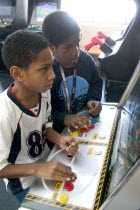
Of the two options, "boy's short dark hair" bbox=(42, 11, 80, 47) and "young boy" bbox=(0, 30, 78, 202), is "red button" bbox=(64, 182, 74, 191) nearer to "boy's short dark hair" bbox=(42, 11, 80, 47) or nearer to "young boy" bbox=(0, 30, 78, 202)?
"young boy" bbox=(0, 30, 78, 202)

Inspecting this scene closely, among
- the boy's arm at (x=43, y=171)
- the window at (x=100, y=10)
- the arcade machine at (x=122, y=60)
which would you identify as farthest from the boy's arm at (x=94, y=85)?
the window at (x=100, y=10)

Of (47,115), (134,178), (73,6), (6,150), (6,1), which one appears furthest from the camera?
(73,6)

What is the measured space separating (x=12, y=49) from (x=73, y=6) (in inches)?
140

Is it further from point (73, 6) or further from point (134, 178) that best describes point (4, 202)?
point (73, 6)

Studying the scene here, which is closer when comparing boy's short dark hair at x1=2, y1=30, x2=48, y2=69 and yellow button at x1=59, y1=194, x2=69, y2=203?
yellow button at x1=59, y1=194, x2=69, y2=203

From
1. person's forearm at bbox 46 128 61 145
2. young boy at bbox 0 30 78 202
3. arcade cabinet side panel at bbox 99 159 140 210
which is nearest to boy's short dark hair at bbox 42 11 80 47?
young boy at bbox 0 30 78 202

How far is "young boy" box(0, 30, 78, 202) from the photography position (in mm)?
771

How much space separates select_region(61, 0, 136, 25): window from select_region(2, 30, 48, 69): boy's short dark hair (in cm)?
340

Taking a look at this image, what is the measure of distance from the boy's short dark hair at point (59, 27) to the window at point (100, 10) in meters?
3.10

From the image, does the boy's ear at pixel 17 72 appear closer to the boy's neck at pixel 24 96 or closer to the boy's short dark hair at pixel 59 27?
the boy's neck at pixel 24 96

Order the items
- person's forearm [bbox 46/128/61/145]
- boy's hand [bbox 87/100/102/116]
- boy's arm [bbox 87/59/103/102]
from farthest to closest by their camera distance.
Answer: boy's arm [bbox 87/59/103/102] → boy's hand [bbox 87/100/102/116] → person's forearm [bbox 46/128/61/145]

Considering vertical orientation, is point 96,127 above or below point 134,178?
below

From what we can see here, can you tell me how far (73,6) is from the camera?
3953 millimetres

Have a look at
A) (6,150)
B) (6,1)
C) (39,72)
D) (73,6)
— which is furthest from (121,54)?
(73,6)
